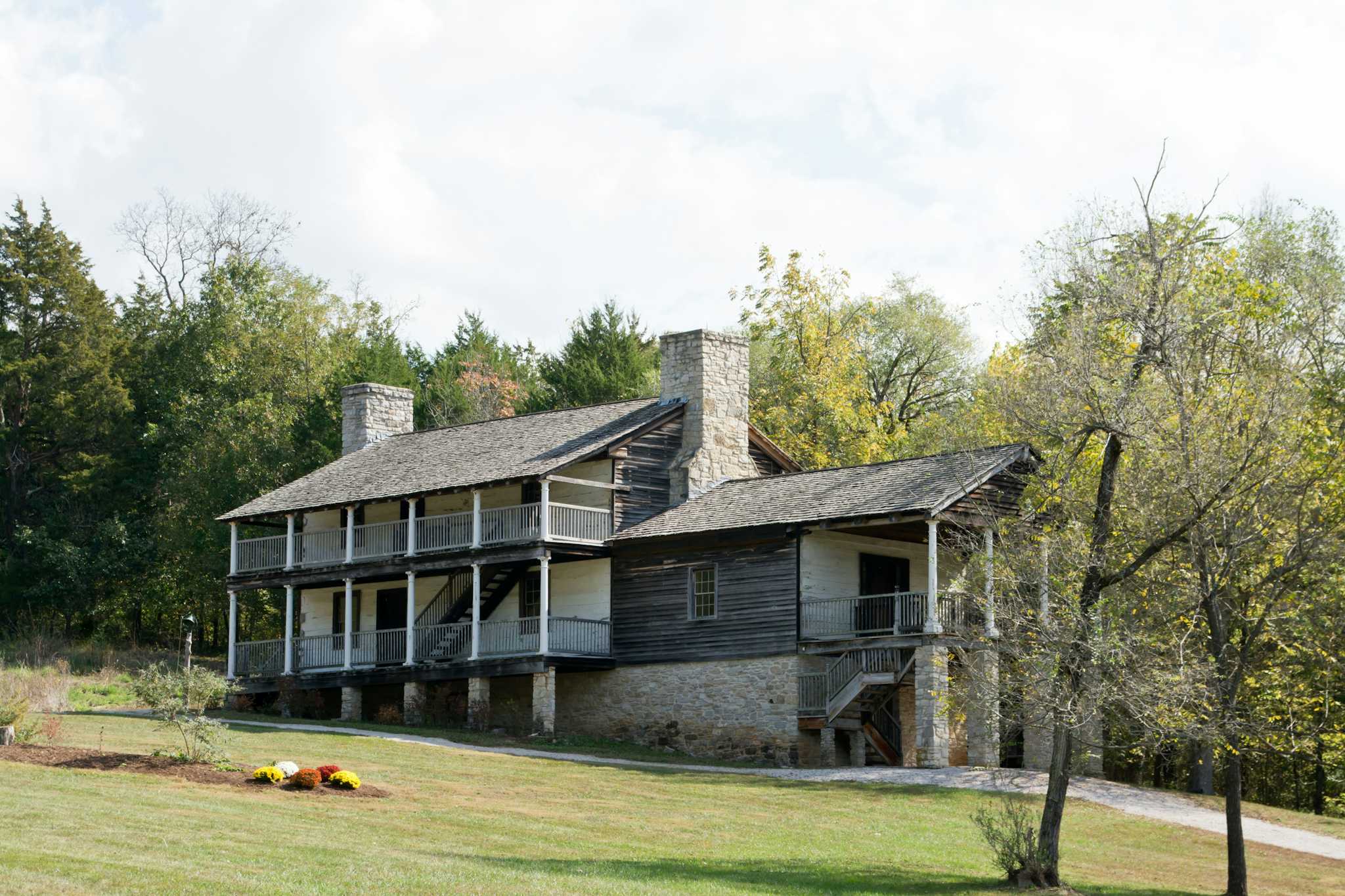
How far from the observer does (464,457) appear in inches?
1623

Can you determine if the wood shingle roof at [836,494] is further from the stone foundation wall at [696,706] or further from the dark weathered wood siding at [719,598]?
the stone foundation wall at [696,706]

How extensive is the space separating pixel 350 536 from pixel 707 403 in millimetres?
9013

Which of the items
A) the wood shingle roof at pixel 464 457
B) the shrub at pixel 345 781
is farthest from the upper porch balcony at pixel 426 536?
the shrub at pixel 345 781

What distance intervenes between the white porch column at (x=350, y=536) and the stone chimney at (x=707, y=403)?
7.64m

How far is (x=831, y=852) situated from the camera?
2191 cm

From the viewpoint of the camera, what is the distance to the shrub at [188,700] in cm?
2577

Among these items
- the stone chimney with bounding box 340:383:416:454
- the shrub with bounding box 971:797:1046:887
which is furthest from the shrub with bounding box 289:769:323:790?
the stone chimney with bounding box 340:383:416:454

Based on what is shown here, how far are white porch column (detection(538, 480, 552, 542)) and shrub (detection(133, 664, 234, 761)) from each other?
1103 cm

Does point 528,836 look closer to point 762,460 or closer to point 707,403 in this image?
point 707,403

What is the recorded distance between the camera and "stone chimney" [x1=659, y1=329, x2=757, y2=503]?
129ft

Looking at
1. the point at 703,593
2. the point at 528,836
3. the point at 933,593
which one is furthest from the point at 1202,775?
the point at 528,836

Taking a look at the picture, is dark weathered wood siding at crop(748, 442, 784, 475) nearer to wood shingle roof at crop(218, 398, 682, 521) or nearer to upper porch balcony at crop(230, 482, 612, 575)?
wood shingle roof at crop(218, 398, 682, 521)

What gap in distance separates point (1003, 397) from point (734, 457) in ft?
58.6

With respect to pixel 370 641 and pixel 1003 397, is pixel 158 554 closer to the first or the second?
pixel 370 641
